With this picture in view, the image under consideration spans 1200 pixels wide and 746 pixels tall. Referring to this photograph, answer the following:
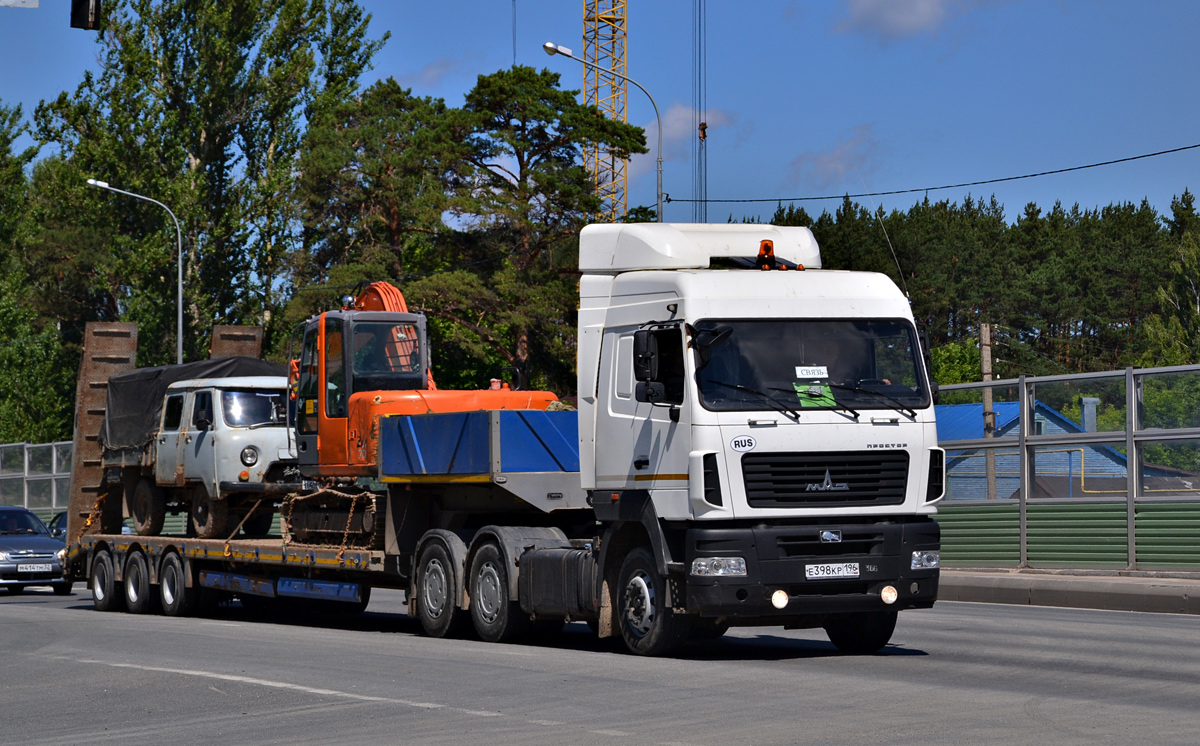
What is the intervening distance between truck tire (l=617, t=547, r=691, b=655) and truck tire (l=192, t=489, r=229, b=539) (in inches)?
357

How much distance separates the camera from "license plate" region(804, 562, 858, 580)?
1169cm

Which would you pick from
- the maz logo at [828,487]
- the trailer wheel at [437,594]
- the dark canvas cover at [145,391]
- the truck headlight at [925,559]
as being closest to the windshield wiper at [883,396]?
the maz logo at [828,487]

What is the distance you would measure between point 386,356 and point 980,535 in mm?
10305

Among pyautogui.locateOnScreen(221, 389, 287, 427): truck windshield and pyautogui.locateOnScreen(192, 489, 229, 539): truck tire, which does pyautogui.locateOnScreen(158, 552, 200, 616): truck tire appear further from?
pyautogui.locateOnScreen(221, 389, 287, 427): truck windshield

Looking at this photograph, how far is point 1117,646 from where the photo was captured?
42.6ft

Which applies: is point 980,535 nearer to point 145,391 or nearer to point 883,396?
point 883,396

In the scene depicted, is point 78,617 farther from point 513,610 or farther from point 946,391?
point 946,391

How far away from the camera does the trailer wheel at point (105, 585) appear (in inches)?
862

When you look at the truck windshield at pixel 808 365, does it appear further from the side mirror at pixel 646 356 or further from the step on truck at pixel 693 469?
the side mirror at pixel 646 356

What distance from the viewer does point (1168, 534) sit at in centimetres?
1986

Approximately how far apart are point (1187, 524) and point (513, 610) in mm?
10322

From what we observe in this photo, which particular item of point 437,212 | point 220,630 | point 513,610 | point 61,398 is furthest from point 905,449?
point 61,398

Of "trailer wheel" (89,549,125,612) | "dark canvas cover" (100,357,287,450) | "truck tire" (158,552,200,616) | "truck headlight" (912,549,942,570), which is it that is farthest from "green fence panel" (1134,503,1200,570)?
"trailer wheel" (89,549,125,612)

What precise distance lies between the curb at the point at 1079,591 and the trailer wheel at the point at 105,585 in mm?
11809
